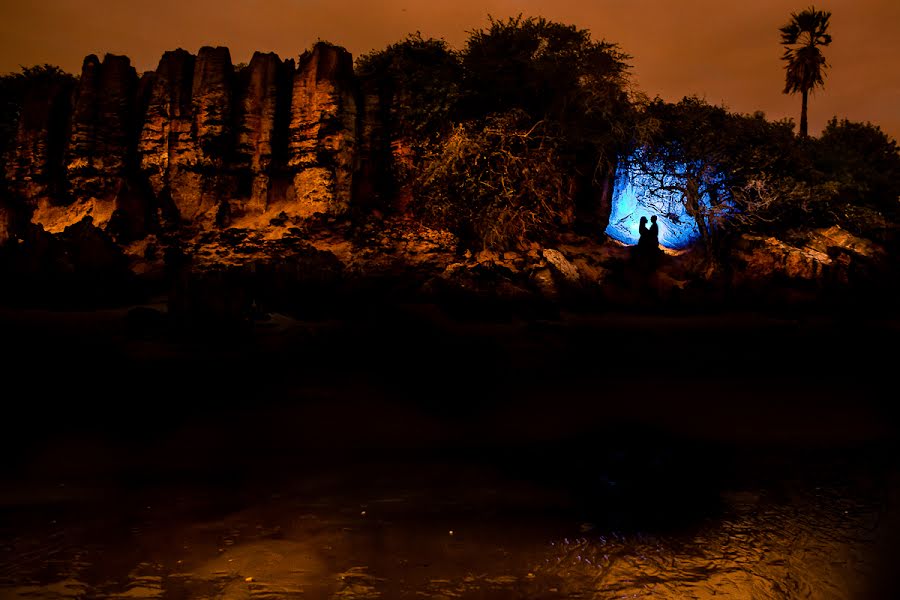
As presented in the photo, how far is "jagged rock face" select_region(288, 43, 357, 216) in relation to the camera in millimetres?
16578

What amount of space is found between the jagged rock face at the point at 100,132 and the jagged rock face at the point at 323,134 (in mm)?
5153

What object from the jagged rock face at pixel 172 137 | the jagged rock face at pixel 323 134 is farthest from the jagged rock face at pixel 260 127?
the jagged rock face at pixel 172 137

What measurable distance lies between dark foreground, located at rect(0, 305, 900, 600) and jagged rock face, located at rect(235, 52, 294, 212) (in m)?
7.58

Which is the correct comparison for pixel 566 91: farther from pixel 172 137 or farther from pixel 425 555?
pixel 425 555

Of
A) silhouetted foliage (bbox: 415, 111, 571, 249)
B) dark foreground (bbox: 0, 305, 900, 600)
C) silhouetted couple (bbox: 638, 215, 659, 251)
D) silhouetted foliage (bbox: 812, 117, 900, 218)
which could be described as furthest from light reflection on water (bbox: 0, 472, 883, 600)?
silhouetted foliage (bbox: 812, 117, 900, 218)

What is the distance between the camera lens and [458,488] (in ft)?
16.2

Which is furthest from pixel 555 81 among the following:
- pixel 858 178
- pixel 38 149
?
Answer: pixel 38 149

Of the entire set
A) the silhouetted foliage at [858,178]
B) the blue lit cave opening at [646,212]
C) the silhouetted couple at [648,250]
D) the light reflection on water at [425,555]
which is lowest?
the light reflection on water at [425,555]

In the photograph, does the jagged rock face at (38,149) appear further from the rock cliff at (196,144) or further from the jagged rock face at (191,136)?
the jagged rock face at (191,136)

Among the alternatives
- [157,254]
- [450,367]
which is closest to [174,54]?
[157,254]

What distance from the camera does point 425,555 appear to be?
3.80m

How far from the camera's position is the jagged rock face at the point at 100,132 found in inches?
659

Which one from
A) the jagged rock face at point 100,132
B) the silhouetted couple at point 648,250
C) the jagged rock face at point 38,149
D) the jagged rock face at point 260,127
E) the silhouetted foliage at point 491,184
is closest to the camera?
the silhouetted couple at point 648,250

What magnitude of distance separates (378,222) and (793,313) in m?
12.4
